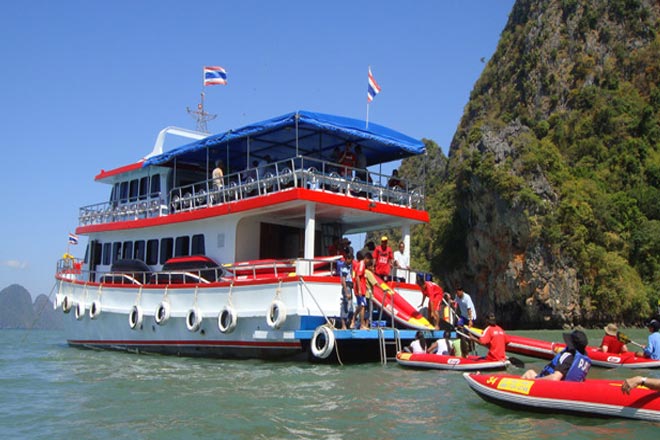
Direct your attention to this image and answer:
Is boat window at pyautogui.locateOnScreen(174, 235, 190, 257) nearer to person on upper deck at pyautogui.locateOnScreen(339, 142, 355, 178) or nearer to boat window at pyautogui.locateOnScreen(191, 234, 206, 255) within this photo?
boat window at pyautogui.locateOnScreen(191, 234, 206, 255)

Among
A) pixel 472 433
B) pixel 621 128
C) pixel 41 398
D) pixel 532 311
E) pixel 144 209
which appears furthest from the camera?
pixel 621 128

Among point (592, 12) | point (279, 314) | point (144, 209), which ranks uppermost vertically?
point (592, 12)

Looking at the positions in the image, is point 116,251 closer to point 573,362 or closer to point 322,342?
point 322,342

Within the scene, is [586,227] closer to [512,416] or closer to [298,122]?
[298,122]

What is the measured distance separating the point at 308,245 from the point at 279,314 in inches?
78.8

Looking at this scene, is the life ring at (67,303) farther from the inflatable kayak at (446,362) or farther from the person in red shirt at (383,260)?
the inflatable kayak at (446,362)

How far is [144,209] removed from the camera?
19.9 m

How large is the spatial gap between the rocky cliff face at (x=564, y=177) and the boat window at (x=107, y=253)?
33580 millimetres

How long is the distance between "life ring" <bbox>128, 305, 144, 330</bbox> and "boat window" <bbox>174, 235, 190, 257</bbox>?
76.2 inches

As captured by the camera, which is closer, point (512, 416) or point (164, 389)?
point (512, 416)

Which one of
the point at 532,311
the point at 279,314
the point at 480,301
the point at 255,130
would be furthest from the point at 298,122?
the point at 480,301

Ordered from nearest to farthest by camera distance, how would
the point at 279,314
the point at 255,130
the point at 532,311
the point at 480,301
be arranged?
the point at 279,314 < the point at 255,130 < the point at 532,311 < the point at 480,301

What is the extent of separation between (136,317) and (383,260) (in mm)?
6607

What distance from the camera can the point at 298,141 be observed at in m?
18.4
